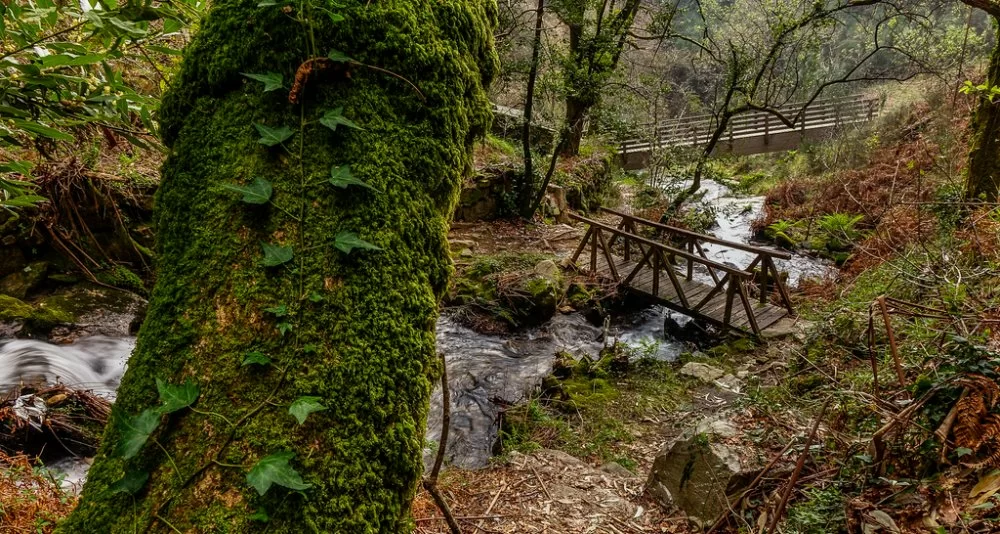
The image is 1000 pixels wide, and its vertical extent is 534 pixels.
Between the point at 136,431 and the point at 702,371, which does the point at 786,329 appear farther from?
the point at 136,431

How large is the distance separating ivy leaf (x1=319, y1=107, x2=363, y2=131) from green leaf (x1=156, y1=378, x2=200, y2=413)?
0.68 meters

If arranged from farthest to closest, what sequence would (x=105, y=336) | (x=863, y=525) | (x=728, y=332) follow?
(x=728, y=332) < (x=105, y=336) < (x=863, y=525)

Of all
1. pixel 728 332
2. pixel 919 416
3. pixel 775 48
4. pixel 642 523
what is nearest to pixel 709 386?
pixel 728 332

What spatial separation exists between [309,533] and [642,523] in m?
2.83

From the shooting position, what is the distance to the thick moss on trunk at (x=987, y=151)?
6090 mm

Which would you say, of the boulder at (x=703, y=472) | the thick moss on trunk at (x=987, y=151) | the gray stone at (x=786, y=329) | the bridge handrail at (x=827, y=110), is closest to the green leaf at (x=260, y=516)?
the boulder at (x=703, y=472)

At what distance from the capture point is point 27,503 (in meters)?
2.42

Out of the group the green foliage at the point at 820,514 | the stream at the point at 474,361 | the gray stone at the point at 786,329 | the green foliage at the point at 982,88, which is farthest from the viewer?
the gray stone at the point at 786,329

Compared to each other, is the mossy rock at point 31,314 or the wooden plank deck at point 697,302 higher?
the mossy rock at point 31,314

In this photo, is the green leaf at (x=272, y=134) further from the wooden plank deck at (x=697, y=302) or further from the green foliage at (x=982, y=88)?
the wooden plank deck at (x=697, y=302)

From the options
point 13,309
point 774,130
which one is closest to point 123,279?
point 13,309

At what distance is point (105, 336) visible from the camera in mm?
5305

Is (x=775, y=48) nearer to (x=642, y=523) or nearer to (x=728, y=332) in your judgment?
(x=728, y=332)

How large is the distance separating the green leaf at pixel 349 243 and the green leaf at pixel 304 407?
0.35 metres
